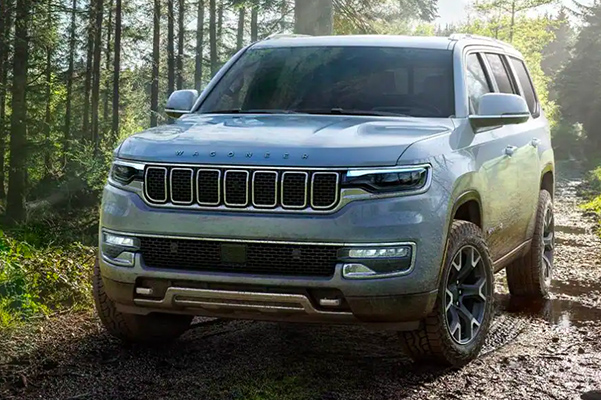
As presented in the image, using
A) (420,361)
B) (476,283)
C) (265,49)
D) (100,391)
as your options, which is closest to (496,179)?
(476,283)

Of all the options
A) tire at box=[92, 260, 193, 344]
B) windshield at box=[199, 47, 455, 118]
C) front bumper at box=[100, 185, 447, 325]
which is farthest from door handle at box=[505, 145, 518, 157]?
tire at box=[92, 260, 193, 344]

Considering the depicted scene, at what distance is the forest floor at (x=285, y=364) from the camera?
4.85 meters

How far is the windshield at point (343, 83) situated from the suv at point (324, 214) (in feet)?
0.06

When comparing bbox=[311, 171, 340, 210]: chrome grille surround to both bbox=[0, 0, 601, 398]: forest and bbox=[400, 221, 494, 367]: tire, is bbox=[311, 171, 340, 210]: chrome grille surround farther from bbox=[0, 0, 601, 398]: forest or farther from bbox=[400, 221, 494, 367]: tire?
bbox=[0, 0, 601, 398]: forest

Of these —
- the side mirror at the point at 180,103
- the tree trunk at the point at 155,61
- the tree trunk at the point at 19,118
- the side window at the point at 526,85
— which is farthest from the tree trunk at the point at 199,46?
the side mirror at the point at 180,103

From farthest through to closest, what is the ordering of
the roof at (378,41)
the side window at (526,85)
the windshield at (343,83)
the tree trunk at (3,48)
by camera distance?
1. the tree trunk at (3,48)
2. the side window at (526,85)
3. the roof at (378,41)
4. the windshield at (343,83)

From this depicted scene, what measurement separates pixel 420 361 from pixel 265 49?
2811 millimetres

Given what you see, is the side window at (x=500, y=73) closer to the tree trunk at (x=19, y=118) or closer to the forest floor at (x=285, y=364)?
the forest floor at (x=285, y=364)

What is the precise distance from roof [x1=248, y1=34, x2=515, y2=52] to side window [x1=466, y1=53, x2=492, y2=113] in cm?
15

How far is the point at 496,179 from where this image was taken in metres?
6.20

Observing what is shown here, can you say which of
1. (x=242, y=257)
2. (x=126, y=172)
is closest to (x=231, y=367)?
(x=242, y=257)

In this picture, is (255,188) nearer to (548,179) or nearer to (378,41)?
(378,41)

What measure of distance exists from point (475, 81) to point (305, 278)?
8.35ft

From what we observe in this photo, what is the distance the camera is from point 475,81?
645 cm
